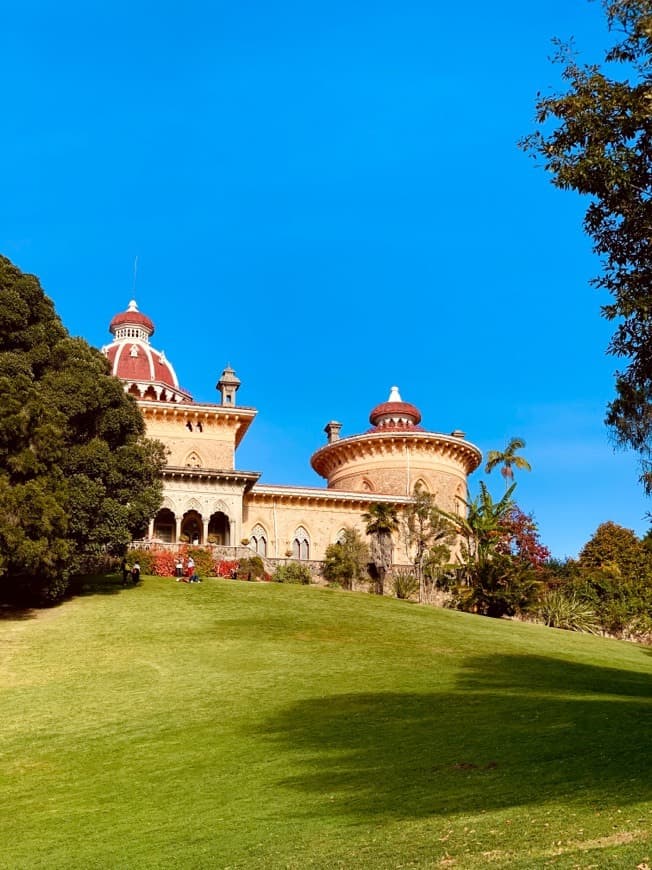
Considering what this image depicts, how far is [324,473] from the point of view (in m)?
61.5

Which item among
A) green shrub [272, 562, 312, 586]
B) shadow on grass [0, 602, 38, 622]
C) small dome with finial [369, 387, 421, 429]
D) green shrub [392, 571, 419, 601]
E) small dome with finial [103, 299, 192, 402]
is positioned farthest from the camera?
small dome with finial [369, 387, 421, 429]

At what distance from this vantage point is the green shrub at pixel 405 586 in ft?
136

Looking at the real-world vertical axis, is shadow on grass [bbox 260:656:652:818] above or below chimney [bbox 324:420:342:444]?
below

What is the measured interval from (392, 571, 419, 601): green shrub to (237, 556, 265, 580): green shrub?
6.73 meters

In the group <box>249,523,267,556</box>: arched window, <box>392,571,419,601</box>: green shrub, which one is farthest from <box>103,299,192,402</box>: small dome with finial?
<box>392,571,419,601</box>: green shrub

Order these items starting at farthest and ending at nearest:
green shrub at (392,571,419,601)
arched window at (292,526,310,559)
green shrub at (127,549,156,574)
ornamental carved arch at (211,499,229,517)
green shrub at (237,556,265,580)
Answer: arched window at (292,526,310,559) → ornamental carved arch at (211,499,229,517) → green shrub at (392,571,419,601) → green shrub at (237,556,265,580) → green shrub at (127,549,156,574)

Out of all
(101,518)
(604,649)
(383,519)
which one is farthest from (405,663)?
(383,519)

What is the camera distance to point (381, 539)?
1662 inches

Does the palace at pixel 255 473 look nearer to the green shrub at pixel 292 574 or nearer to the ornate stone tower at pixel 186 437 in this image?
the ornate stone tower at pixel 186 437

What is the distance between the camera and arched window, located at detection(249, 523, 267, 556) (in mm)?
48791

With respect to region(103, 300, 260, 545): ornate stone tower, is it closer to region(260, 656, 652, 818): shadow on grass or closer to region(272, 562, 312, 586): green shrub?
region(272, 562, 312, 586): green shrub

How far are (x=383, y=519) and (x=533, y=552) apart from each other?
18870 mm

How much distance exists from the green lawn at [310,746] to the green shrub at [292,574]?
12501 mm

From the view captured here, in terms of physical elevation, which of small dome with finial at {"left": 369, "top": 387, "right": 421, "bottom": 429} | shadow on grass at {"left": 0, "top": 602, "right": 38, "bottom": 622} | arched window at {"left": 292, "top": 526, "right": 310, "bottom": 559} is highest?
small dome with finial at {"left": 369, "top": 387, "right": 421, "bottom": 429}
